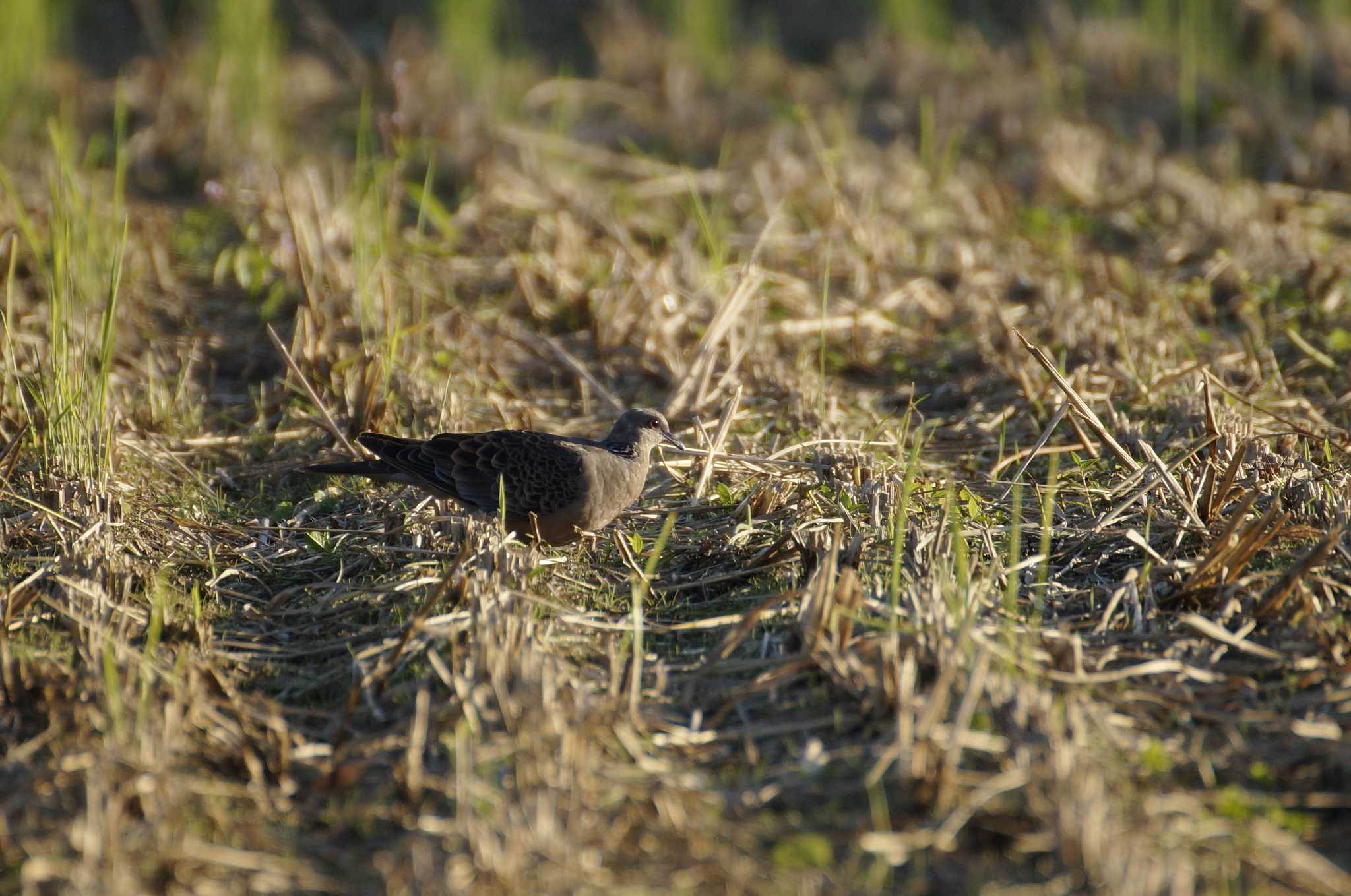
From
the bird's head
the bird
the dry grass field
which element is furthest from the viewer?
the bird's head

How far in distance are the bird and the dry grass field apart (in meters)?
0.15

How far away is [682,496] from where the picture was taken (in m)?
5.03

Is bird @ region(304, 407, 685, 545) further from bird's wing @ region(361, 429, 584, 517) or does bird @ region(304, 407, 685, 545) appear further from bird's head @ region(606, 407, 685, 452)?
bird's head @ region(606, 407, 685, 452)

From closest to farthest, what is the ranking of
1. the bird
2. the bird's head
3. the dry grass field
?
the dry grass field, the bird, the bird's head

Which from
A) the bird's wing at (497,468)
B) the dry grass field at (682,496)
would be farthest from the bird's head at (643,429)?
the bird's wing at (497,468)

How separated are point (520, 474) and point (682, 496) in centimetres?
78

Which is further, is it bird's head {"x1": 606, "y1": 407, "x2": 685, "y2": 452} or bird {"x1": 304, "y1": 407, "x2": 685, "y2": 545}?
bird's head {"x1": 606, "y1": 407, "x2": 685, "y2": 452}

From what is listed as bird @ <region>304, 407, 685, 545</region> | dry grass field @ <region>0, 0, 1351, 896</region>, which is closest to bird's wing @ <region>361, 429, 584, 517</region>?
bird @ <region>304, 407, 685, 545</region>

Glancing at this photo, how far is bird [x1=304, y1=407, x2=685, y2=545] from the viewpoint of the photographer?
4.49m

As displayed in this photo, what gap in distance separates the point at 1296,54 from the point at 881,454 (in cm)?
721

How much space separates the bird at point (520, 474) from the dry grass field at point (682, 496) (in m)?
0.15

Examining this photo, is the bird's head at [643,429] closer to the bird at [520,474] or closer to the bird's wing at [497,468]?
the bird at [520,474]

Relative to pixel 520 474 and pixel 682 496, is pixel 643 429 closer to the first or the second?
pixel 682 496

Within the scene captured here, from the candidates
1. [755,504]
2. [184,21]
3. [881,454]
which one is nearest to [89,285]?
[755,504]
